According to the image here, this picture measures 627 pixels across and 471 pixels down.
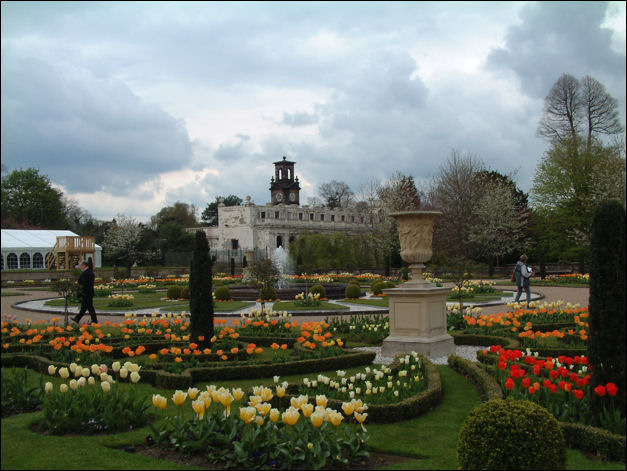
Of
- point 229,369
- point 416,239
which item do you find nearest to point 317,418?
point 229,369

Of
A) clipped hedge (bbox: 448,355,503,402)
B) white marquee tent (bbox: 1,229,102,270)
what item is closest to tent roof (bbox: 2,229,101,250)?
white marquee tent (bbox: 1,229,102,270)

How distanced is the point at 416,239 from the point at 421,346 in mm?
1852

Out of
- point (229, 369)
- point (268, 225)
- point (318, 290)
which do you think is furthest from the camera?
point (268, 225)

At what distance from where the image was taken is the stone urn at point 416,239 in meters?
10.2

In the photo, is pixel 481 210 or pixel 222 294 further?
pixel 481 210

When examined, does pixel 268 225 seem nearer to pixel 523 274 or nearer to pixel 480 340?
pixel 523 274

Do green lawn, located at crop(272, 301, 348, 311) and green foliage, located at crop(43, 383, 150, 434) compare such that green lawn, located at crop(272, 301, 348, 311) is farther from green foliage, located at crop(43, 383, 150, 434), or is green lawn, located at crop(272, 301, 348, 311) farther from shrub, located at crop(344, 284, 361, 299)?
green foliage, located at crop(43, 383, 150, 434)

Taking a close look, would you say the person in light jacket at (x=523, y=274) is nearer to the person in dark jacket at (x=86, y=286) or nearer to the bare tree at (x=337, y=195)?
the person in dark jacket at (x=86, y=286)

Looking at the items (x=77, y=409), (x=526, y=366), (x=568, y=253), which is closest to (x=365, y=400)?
(x=526, y=366)

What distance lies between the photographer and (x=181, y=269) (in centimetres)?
4544

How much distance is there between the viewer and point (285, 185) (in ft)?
276

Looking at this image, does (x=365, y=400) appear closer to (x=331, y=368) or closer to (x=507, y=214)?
(x=331, y=368)

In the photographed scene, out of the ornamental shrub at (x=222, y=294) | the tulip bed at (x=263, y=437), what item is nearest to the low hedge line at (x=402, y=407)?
the tulip bed at (x=263, y=437)

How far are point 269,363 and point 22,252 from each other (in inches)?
1410
